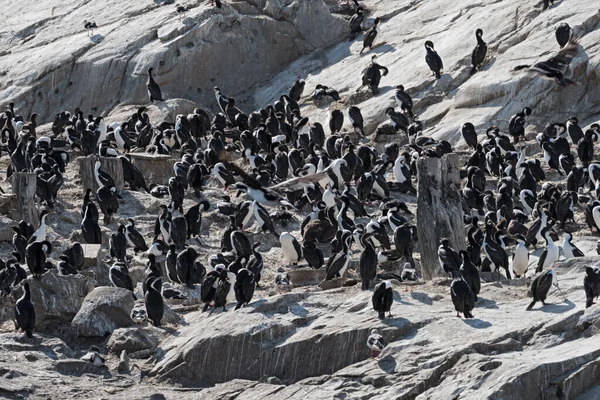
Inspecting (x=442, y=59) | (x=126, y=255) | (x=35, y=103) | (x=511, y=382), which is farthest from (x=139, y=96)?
(x=511, y=382)

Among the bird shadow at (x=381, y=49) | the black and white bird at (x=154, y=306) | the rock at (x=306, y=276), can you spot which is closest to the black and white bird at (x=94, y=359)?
the black and white bird at (x=154, y=306)

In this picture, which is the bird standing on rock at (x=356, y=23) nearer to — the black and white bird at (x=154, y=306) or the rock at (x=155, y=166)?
the rock at (x=155, y=166)

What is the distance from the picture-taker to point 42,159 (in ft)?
99.7

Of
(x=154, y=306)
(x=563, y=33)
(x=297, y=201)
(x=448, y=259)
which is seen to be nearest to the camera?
(x=154, y=306)

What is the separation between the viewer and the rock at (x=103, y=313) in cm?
2033

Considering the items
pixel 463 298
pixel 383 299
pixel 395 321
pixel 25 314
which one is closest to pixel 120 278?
pixel 25 314

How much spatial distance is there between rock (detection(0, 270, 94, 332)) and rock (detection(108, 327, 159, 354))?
4.00 feet

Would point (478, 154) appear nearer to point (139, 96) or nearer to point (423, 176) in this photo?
point (423, 176)

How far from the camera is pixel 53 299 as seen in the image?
20828 millimetres

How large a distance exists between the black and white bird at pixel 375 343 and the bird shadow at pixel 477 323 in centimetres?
116

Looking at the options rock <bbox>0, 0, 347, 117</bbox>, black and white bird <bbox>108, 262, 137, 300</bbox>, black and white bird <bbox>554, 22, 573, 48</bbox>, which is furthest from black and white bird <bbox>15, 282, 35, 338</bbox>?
rock <bbox>0, 0, 347, 117</bbox>

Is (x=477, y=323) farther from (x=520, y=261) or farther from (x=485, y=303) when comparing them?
(x=520, y=261)

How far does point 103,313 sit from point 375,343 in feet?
15.6

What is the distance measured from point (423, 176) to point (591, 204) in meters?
5.77
